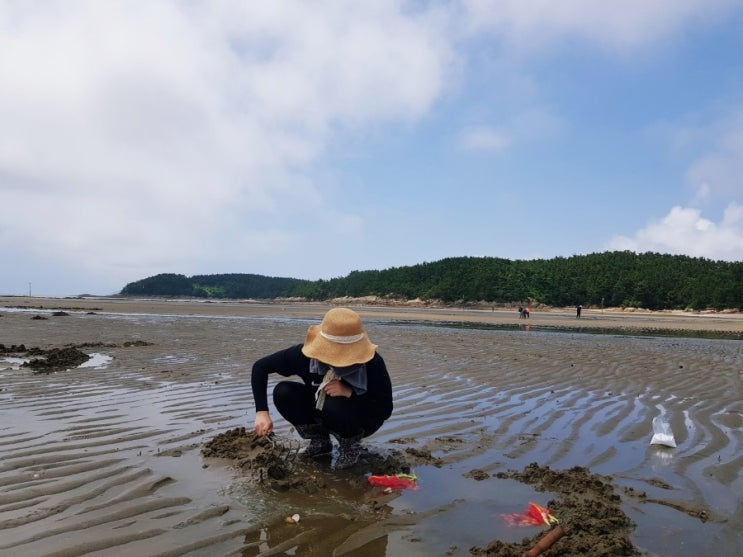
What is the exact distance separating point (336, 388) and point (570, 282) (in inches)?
2953

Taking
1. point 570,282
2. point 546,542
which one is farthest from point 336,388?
point 570,282

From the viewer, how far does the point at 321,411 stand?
4.50 metres

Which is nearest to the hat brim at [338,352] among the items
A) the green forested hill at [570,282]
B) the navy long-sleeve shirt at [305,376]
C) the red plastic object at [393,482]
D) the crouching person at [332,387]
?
the crouching person at [332,387]

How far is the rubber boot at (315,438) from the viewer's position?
4738 millimetres

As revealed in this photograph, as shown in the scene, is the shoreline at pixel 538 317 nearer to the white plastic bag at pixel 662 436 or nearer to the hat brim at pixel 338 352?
the white plastic bag at pixel 662 436

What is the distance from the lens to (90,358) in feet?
36.1

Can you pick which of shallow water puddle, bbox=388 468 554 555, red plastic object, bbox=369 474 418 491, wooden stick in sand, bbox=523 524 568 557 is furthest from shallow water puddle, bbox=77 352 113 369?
wooden stick in sand, bbox=523 524 568 557

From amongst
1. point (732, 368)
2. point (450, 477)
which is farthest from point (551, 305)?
point (450, 477)

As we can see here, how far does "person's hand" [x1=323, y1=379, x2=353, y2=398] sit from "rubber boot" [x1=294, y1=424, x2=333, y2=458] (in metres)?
0.60

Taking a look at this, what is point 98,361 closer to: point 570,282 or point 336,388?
point 336,388

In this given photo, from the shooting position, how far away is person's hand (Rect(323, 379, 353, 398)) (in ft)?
14.0

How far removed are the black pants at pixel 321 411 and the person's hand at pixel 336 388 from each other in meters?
0.06

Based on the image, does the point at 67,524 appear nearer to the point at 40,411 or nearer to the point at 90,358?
Result: the point at 40,411

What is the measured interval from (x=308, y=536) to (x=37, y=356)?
988cm
